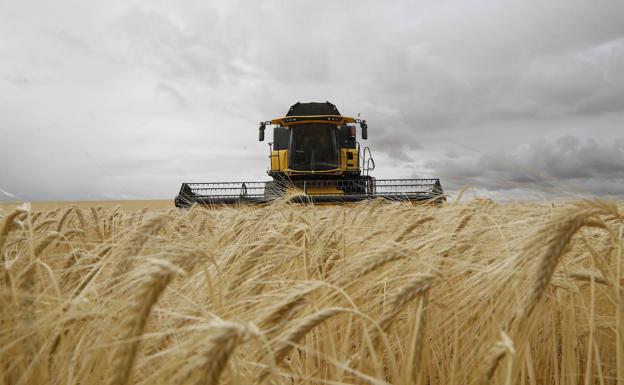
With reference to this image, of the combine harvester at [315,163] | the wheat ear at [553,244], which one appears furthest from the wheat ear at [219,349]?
the combine harvester at [315,163]

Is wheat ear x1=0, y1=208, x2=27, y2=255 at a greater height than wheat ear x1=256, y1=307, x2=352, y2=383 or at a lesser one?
greater

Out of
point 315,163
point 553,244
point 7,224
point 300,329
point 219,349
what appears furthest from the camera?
point 315,163

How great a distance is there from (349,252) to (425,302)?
870mm

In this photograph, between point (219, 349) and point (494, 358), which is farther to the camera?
point (494, 358)

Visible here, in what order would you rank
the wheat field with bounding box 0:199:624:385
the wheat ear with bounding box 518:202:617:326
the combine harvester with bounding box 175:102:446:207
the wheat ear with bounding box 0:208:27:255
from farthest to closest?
the combine harvester with bounding box 175:102:446:207, the wheat ear with bounding box 0:208:27:255, the wheat ear with bounding box 518:202:617:326, the wheat field with bounding box 0:199:624:385

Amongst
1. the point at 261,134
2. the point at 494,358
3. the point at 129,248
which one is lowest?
the point at 494,358

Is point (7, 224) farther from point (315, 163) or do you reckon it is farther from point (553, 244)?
point (315, 163)

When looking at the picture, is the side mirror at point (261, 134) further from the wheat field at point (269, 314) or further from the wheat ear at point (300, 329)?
the wheat ear at point (300, 329)

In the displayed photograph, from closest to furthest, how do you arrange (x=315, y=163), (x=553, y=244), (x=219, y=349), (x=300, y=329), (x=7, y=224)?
(x=219, y=349)
(x=300, y=329)
(x=553, y=244)
(x=7, y=224)
(x=315, y=163)

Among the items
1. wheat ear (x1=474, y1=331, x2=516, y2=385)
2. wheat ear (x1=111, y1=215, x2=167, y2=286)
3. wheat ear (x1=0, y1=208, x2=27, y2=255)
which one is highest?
wheat ear (x1=0, y1=208, x2=27, y2=255)

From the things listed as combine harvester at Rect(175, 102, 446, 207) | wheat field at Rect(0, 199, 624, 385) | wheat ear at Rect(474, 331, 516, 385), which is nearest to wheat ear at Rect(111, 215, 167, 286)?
wheat field at Rect(0, 199, 624, 385)

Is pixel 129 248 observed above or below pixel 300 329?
above

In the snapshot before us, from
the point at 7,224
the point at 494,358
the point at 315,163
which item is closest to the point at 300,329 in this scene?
the point at 494,358

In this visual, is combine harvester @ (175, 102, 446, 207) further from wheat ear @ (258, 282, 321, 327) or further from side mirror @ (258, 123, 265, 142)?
wheat ear @ (258, 282, 321, 327)
